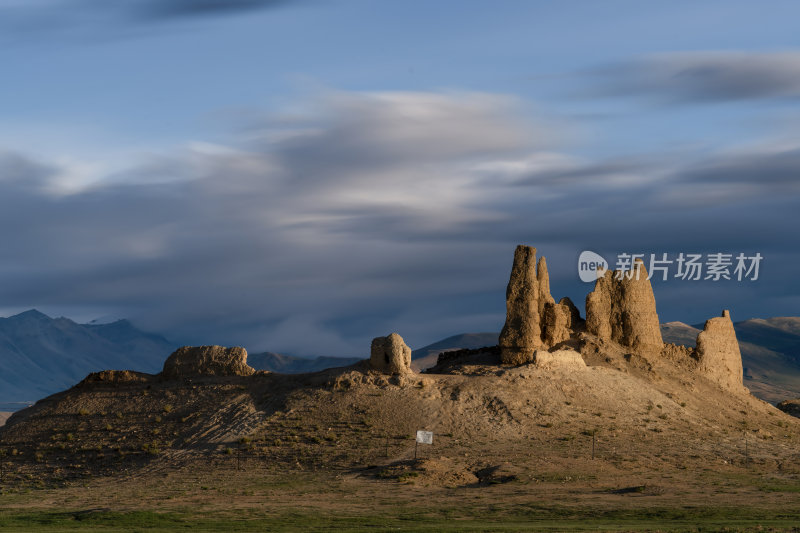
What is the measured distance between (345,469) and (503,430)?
12.2 m

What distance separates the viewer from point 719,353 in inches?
3711

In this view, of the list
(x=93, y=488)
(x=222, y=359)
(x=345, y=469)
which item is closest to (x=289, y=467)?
(x=345, y=469)

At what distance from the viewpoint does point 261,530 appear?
49.0m

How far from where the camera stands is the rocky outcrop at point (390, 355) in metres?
80.7

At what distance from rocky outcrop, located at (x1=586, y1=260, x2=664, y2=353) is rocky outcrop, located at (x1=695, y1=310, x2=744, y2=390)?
5.40 m

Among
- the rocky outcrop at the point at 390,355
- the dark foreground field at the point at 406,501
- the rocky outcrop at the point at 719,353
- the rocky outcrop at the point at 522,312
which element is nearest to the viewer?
the dark foreground field at the point at 406,501

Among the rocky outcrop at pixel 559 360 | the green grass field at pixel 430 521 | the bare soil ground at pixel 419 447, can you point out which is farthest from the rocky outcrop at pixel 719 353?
the green grass field at pixel 430 521

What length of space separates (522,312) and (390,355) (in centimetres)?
1083

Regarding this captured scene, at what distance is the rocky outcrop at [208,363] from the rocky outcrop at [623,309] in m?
28.5

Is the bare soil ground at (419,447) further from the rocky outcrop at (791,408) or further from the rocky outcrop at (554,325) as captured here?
the rocky outcrop at (791,408)

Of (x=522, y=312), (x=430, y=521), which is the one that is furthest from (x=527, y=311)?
(x=430, y=521)

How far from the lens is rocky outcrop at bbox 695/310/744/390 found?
306 ft

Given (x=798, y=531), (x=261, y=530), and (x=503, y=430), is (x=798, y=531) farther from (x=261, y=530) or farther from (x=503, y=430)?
(x=503, y=430)

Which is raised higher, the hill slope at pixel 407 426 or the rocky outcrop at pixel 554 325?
the rocky outcrop at pixel 554 325
